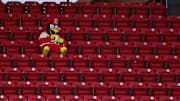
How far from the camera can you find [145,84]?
7469 mm

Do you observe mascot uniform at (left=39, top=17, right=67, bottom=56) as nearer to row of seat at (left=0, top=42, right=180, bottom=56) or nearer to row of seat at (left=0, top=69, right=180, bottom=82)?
row of seat at (left=0, top=42, right=180, bottom=56)

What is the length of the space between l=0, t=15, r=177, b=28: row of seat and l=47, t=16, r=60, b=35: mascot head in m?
0.61

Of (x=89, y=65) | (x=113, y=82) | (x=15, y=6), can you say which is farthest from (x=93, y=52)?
(x=15, y=6)

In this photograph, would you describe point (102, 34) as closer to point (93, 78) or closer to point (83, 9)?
point (83, 9)

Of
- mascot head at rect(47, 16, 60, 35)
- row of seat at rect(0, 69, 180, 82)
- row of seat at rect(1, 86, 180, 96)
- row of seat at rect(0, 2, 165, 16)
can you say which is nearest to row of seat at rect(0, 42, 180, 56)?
mascot head at rect(47, 16, 60, 35)

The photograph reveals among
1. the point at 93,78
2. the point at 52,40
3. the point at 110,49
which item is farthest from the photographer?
the point at 110,49

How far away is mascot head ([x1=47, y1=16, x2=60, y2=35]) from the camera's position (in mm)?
7758

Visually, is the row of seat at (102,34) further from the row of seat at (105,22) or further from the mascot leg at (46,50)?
the mascot leg at (46,50)

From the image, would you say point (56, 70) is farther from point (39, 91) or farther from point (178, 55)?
point (178, 55)

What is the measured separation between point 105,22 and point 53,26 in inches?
52.6

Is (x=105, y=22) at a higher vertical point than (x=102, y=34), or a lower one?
higher

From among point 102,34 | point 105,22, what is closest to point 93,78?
point 102,34

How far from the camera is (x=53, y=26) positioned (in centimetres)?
778

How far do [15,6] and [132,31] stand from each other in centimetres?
266
